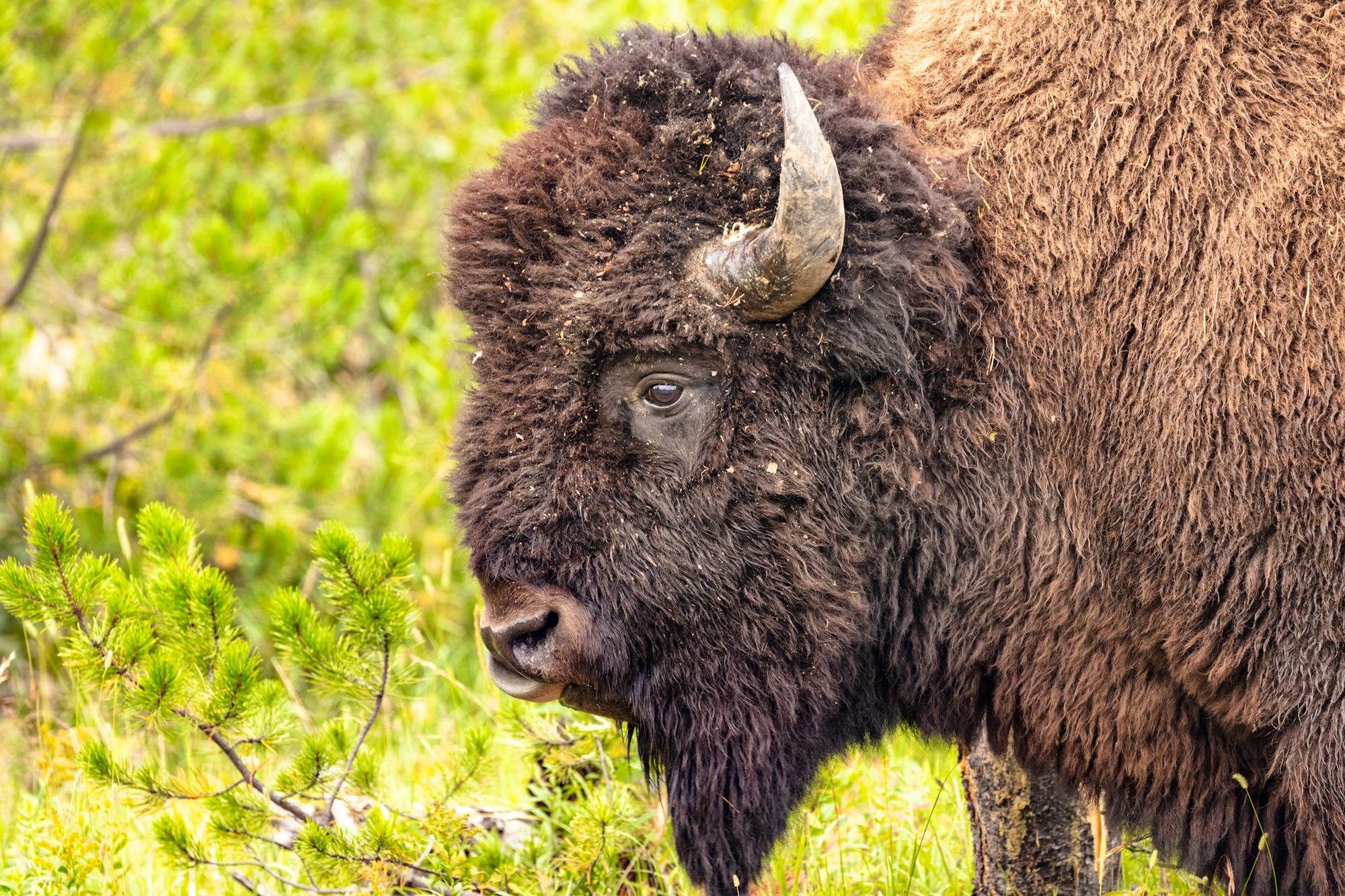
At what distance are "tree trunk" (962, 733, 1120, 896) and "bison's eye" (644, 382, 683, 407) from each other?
1.42 m

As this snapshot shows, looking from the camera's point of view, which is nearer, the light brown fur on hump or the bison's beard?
the light brown fur on hump

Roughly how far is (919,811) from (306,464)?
4.73 metres

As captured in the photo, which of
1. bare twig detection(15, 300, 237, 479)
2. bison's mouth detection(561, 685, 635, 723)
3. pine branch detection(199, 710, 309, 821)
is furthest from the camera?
bare twig detection(15, 300, 237, 479)

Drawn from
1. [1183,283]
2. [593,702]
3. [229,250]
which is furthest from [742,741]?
[229,250]

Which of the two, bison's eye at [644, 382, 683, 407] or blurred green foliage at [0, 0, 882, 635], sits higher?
bison's eye at [644, 382, 683, 407]

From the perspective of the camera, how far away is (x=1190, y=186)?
284 cm

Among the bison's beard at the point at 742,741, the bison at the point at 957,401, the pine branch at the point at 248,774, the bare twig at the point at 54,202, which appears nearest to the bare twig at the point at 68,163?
the bare twig at the point at 54,202

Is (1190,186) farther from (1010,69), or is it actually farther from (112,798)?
(112,798)

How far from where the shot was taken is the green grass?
6496mm

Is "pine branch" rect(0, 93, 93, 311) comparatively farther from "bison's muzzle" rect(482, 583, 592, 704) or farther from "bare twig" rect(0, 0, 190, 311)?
"bison's muzzle" rect(482, 583, 592, 704)

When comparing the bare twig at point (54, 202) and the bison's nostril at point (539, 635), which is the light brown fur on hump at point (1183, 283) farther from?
the bare twig at point (54, 202)

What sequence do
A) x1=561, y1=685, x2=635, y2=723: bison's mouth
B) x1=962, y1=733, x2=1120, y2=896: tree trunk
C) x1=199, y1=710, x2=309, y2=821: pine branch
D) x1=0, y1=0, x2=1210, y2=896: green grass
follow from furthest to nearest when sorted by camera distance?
x1=0, y1=0, x2=1210, y2=896: green grass < x1=962, y1=733, x2=1120, y2=896: tree trunk < x1=199, y1=710, x2=309, y2=821: pine branch < x1=561, y1=685, x2=635, y2=723: bison's mouth

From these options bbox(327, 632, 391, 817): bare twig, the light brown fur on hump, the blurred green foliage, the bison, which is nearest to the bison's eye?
the bison

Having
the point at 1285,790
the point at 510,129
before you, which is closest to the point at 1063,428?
the point at 1285,790
